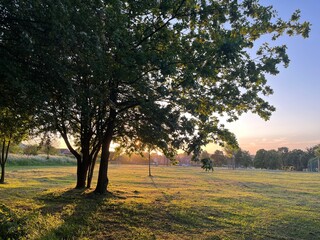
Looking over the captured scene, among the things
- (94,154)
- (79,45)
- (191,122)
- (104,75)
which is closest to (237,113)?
(191,122)

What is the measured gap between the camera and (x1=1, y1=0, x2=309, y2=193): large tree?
8.27m

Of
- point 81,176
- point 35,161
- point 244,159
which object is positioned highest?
point 244,159

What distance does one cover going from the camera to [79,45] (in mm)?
8461

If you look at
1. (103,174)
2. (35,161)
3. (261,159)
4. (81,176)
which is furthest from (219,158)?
(103,174)

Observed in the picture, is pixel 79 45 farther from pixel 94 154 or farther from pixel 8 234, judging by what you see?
pixel 94 154

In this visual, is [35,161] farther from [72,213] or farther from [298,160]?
[298,160]

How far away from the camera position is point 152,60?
37.3 ft

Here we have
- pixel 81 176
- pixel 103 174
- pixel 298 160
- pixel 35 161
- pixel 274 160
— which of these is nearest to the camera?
pixel 103 174

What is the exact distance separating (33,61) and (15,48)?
1.83ft

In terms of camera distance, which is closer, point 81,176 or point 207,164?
point 207,164

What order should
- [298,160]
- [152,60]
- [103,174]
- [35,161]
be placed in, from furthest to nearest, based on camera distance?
[298,160] → [35,161] → [103,174] → [152,60]

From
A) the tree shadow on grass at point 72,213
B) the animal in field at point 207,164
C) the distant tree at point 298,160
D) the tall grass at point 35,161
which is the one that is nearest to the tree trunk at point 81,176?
the tree shadow on grass at point 72,213

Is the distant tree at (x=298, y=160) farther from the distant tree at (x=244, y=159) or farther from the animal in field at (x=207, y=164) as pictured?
the animal in field at (x=207, y=164)

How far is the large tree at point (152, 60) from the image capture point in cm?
827
